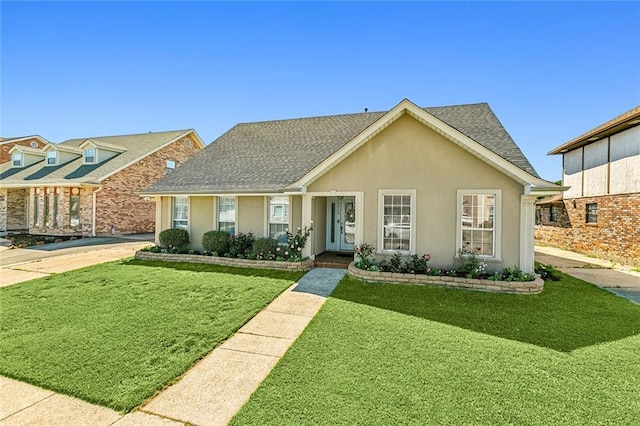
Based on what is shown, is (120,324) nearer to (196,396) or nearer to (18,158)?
(196,396)

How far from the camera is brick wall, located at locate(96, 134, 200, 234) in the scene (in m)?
19.4

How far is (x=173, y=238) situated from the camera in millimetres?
12055

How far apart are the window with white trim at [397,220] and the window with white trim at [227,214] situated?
623 cm

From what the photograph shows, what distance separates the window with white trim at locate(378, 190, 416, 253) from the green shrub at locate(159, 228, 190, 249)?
8084 millimetres

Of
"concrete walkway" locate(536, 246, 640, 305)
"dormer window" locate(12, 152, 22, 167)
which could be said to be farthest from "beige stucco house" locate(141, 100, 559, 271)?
"dormer window" locate(12, 152, 22, 167)

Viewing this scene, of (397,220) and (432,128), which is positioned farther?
(397,220)

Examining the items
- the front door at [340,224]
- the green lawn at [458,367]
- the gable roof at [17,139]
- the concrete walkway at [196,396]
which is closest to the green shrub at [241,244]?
the front door at [340,224]

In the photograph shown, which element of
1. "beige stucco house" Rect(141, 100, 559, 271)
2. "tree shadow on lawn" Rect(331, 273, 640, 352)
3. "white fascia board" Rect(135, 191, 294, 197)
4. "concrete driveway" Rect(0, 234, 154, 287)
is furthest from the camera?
"white fascia board" Rect(135, 191, 294, 197)

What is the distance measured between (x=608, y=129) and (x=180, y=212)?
19788 mm

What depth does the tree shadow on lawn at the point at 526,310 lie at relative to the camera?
531 centimetres

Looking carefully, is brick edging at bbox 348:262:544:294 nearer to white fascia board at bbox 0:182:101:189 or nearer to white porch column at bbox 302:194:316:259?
white porch column at bbox 302:194:316:259

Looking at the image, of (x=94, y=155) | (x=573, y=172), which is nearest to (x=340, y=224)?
(x=573, y=172)

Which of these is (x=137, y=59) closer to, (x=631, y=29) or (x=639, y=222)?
(x=631, y=29)

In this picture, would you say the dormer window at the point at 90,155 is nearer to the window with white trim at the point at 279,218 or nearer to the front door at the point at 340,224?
the window with white trim at the point at 279,218
